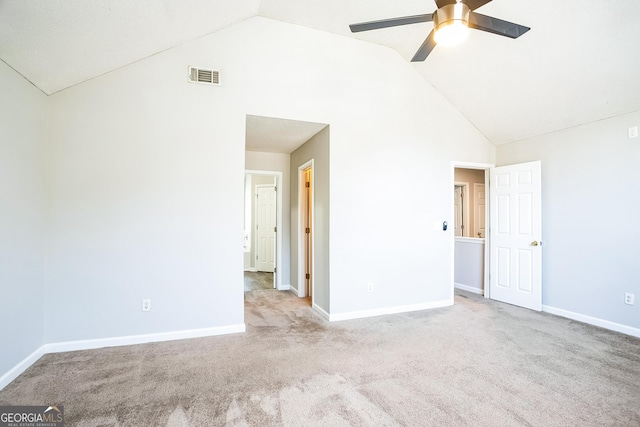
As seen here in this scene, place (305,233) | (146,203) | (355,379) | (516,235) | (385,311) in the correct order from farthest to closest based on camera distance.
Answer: (305,233), (516,235), (385,311), (146,203), (355,379)

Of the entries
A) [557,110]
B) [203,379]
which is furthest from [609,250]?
[203,379]

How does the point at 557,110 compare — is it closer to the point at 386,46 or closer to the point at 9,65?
the point at 386,46

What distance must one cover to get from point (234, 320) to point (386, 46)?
3836 millimetres

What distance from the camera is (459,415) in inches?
79.4

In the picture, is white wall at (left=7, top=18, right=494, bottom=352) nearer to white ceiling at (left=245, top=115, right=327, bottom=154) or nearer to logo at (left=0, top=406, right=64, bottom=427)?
white ceiling at (left=245, top=115, right=327, bottom=154)

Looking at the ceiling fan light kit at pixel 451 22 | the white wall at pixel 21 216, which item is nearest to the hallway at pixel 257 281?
the white wall at pixel 21 216

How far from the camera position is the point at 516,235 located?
4.55 m

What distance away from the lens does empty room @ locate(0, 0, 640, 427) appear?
226 centimetres

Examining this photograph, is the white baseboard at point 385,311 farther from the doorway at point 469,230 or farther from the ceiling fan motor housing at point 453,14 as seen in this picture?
the ceiling fan motor housing at point 453,14

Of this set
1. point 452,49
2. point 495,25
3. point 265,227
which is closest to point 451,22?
point 495,25

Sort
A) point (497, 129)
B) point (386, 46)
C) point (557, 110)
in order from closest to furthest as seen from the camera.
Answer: point (557, 110), point (386, 46), point (497, 129)

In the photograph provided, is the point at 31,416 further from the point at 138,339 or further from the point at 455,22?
the point at 455,22

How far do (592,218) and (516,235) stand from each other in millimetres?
904

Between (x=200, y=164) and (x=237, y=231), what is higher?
(x=200, y=164)
